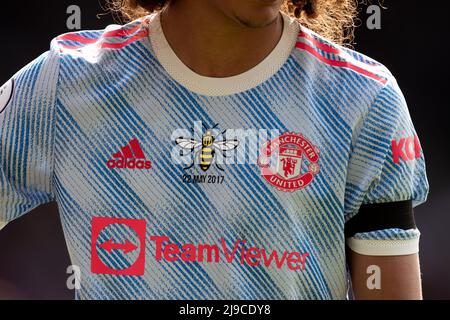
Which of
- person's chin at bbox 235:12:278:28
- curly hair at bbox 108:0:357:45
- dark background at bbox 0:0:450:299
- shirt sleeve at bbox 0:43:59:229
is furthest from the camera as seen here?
dark background at bbox 0:0:450:299

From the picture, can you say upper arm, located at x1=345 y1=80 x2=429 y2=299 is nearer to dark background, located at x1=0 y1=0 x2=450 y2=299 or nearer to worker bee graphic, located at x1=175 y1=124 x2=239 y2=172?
worker bee graphic, located at x1=175 y1=124 x2=239 y2=172

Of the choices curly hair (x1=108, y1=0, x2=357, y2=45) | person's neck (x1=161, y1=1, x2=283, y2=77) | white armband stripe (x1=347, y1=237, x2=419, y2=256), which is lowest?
white armband stripe (x1=347, y1=237, x2=419, y2=256)

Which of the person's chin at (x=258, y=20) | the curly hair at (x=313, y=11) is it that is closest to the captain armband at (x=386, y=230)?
the person's chin at (x=258, y=20)

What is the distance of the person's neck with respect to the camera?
63.5 inches

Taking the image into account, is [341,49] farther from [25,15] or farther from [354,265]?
[25,15]

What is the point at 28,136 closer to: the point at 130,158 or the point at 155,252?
the point at 130,158

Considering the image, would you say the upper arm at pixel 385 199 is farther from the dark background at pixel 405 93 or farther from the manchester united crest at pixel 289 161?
the dark background at pixel 405 93

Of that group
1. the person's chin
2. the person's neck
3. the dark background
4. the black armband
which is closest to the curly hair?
the person's neck

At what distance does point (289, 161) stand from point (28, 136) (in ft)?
1.51

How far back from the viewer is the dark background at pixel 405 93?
4039 millimetres

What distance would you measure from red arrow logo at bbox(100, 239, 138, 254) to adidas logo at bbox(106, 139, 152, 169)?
131mm

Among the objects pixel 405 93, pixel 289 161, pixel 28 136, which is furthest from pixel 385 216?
pixel 405 93

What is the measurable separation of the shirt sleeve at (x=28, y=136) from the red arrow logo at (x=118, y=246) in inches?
5.8
